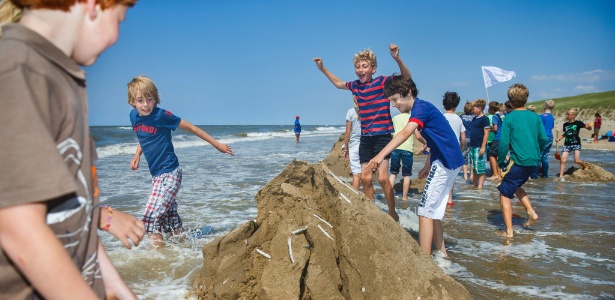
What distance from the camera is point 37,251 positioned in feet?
3.04

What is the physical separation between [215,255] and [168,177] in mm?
1662

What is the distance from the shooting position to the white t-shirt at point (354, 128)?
7.73m

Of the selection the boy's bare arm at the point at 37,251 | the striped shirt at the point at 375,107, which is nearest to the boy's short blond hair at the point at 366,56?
the striped shirt at the point at 375,107

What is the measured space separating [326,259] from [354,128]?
16.1 ft

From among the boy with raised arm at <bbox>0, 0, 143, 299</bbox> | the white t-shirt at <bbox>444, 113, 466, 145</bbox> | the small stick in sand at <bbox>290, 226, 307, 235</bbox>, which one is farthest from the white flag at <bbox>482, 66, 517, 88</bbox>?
the boy with raised arm at <bbox>0, 0, 143, 299</bbox>

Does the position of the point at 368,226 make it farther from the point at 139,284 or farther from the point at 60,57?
the point at 60,57

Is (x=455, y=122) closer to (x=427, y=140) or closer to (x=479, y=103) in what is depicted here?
(x=479, y=103)

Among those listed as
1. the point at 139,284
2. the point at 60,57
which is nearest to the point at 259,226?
the point at 139,284

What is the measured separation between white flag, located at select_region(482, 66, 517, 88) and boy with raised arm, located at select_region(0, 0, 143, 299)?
1250 cm

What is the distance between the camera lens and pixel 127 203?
26.6 feet

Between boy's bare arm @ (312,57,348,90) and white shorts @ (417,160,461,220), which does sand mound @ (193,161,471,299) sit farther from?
boy's bare arm @ (312,57,348,90)

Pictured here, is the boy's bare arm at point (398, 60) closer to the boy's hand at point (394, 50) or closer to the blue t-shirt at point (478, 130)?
the boy's hand at point (394, 50)

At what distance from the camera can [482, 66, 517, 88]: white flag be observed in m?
12.0

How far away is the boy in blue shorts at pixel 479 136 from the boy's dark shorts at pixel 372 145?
14.6ft
